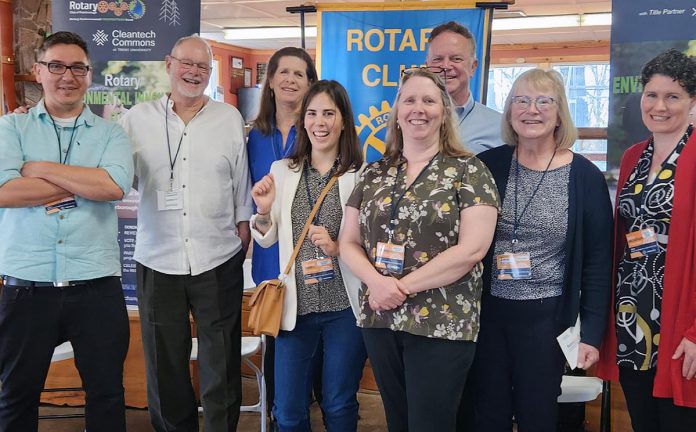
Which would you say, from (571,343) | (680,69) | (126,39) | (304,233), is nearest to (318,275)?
(304,233)

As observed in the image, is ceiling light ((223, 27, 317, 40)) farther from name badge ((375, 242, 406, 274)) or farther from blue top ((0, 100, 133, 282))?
name badge ((375, 242, 406, 274))

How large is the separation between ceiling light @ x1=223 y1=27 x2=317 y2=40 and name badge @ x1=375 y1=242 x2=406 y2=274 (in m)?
9.21

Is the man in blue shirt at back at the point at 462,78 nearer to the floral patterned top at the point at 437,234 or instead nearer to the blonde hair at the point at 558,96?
the blonde hair at the point at 558,96

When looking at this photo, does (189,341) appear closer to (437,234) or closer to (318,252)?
(318,252)

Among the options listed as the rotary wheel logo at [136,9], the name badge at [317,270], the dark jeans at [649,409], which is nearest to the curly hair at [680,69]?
the dark jeans at [649,409]

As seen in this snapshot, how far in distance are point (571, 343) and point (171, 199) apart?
62.7 inches

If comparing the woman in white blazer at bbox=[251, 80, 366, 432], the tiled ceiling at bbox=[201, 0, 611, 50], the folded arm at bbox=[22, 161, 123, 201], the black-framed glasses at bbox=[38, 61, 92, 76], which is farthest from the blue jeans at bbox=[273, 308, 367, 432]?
the tiled ceiling at bbox=[201, 0, 611, 50]

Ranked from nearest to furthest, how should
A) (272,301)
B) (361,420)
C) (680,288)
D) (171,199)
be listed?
(680,288)
(272,301)
(171,199)
(361,420)

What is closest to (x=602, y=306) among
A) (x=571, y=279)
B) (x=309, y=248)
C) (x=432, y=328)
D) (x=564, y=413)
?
(x=571, y=279)

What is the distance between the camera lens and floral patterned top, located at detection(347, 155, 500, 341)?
2031 millimetres

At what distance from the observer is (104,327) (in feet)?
8.21


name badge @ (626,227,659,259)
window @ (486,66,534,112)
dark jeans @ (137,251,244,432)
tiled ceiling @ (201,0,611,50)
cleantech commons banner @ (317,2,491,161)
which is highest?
tiled ceiling @ (201,0,611,50)

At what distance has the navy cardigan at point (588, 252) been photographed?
2102 mm

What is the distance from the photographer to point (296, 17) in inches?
392
